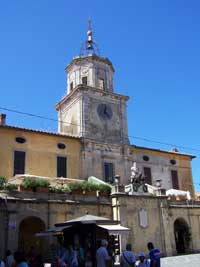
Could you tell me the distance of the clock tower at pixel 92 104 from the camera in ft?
94.4

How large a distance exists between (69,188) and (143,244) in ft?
21.7

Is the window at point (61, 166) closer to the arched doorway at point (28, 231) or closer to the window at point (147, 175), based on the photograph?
the arched doorway at point (28, 231)

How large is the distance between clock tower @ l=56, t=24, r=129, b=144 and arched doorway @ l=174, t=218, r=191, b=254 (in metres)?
8.66

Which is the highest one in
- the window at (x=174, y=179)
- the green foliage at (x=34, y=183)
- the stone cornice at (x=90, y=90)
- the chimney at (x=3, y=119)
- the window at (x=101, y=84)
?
the window at (x=101, y=84)

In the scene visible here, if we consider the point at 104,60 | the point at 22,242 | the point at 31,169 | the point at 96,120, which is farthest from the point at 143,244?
the point at 104,60

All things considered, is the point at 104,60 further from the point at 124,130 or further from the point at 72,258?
the point at 72,258

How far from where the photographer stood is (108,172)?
2759cm

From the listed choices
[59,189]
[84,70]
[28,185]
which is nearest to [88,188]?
[59,189]

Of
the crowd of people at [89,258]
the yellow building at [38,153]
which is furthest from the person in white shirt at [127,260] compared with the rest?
the yellow building at [38,153]

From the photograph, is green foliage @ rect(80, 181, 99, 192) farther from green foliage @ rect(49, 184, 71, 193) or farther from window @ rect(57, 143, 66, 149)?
window @ rect(57, 143, 66, 149)

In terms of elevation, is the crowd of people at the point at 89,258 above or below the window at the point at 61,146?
below

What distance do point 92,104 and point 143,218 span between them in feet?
38.8

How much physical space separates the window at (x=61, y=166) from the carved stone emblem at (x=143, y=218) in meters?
6.97

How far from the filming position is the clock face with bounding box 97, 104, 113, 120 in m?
29.7
